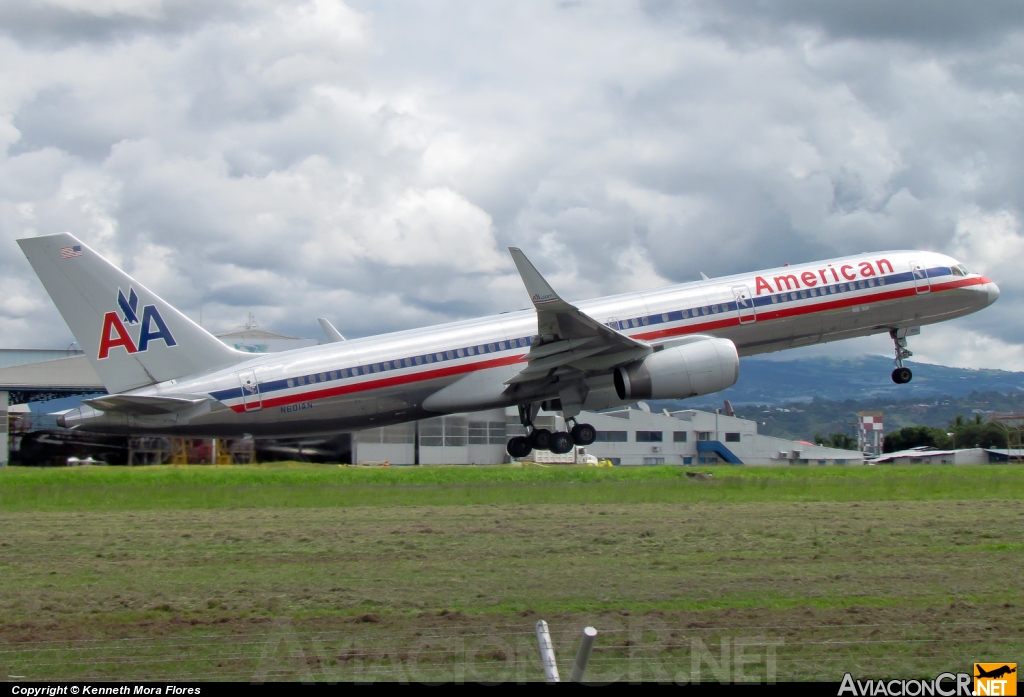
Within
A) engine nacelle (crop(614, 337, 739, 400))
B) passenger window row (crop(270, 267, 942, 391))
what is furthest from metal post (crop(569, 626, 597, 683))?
engine nacelle (crop(614, 337, 739, 400))

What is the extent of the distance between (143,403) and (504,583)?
1926cm

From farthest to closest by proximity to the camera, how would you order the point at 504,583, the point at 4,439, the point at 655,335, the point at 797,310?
the point at 4,439
the point at 797,310
the point at 655,335
the point at 504,583

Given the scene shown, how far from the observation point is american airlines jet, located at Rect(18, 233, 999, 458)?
104ft

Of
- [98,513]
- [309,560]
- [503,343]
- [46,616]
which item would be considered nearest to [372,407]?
[503,343]

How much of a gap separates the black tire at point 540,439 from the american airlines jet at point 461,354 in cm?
7

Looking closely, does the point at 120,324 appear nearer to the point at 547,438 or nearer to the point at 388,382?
the point at 388,382

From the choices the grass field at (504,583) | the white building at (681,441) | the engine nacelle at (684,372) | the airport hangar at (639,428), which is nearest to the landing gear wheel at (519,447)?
the engine nacelle at (684,372)

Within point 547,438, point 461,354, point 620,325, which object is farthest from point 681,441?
point 461,354

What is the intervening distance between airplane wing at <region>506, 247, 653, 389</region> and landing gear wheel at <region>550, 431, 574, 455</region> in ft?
6.83

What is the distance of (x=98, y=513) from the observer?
26219 millimetres

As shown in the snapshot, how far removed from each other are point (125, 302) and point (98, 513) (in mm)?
8602

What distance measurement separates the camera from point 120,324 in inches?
1278

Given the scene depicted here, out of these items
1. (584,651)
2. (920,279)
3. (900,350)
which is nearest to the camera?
(584,651)

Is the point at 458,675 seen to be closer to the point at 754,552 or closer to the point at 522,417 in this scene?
the point at 754,552
